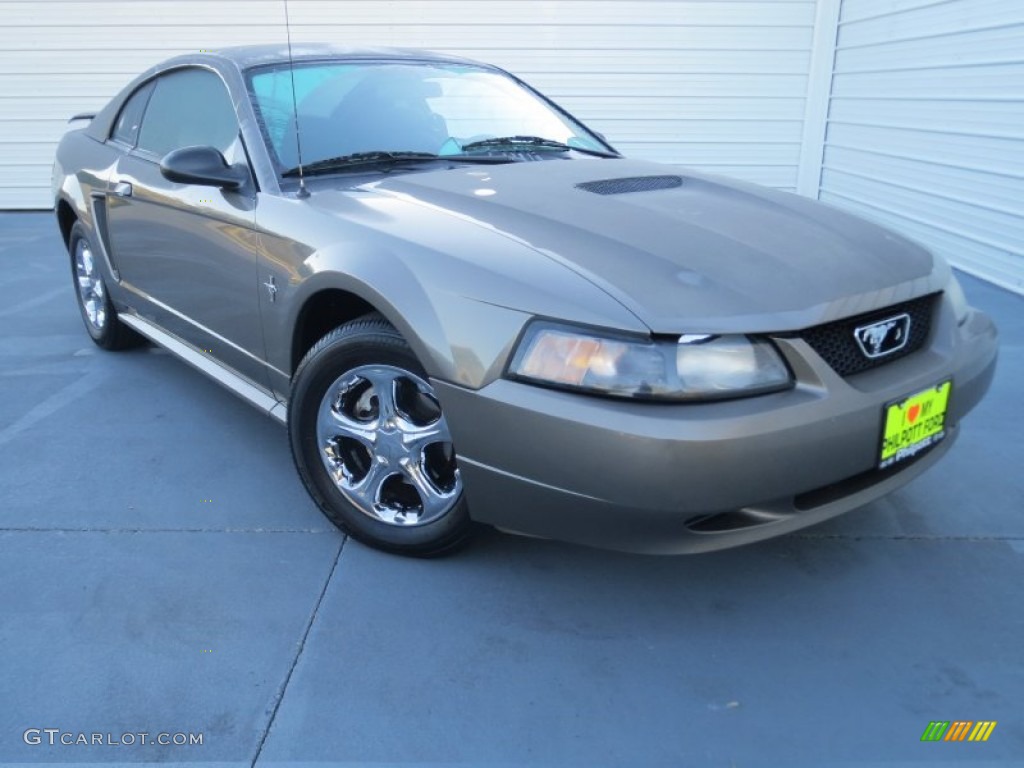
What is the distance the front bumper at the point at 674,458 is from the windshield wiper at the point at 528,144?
1.41m

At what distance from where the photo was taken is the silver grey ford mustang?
1981mm

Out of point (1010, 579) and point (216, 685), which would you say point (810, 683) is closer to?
point (1010, 579)

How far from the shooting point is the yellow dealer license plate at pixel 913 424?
2162mm

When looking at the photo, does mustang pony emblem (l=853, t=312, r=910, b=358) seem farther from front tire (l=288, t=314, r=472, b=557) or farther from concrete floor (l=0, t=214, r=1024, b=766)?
front tire (l=288, t=314, r=472, b=557)

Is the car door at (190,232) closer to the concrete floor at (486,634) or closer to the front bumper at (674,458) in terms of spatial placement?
the concrete floor at (486,634)

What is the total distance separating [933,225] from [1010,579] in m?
5.16

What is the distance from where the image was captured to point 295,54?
330 cm

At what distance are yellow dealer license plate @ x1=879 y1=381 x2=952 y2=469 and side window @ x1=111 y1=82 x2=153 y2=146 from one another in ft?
11.4

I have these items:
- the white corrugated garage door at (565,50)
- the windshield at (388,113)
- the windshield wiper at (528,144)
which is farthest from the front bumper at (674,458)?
the white corrugated garage door at (565,50)

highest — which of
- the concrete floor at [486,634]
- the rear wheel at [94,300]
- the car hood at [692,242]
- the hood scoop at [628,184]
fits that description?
the hood scoop at [628,184]

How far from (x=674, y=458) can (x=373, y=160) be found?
1.69 m

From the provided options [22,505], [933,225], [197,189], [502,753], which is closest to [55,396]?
[22,505]

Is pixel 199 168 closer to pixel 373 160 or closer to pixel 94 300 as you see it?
pixel 373 160

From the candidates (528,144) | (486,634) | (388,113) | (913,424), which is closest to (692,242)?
(913,424)
